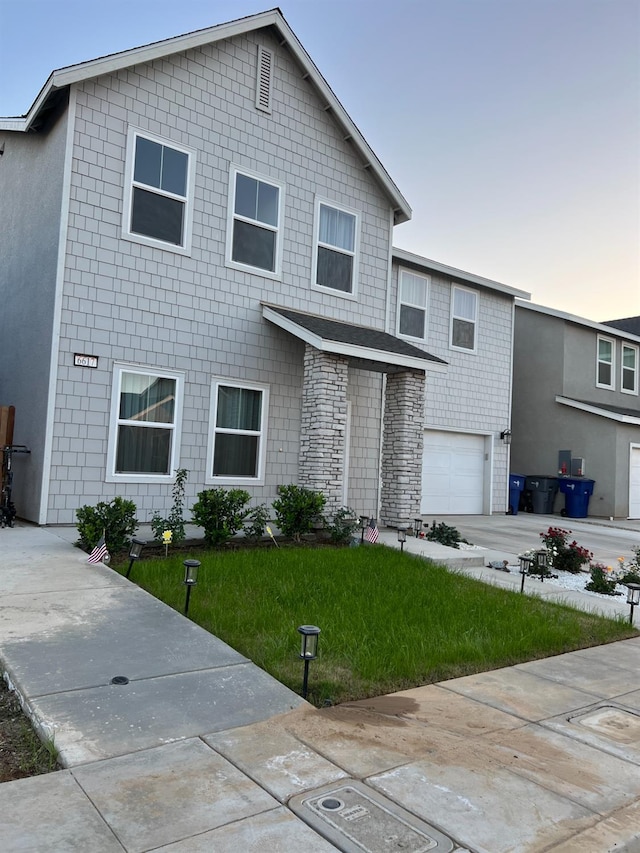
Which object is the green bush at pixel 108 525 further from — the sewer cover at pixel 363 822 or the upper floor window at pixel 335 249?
the upper floor window at pixel 335 249

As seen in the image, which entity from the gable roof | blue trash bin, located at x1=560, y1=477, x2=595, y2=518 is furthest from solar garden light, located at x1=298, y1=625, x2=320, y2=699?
blue trash bin, located at x1=560, y1=477, x2=595, y2=518

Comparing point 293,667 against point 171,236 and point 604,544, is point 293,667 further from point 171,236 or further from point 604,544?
point 604,544

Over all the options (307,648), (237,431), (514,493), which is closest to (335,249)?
(237,431)

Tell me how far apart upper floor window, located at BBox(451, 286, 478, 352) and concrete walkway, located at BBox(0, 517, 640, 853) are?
1111cm

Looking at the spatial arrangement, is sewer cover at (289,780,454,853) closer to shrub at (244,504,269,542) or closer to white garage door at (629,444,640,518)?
shrub at (244,504,269,542)

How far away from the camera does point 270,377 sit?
10430 millimetres

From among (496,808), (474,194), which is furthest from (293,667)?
(474,194)

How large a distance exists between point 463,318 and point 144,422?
9001 millimetres

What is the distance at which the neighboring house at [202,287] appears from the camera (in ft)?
28.1

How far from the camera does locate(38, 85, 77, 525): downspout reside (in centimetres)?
823

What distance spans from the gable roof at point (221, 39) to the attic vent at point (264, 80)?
1.18 feet

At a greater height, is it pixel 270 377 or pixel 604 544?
pixel 270 377

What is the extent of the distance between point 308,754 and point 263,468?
7.39m

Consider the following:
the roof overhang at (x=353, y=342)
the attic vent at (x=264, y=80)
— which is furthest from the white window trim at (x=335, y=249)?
the attic vent at (x=264, y=80)
